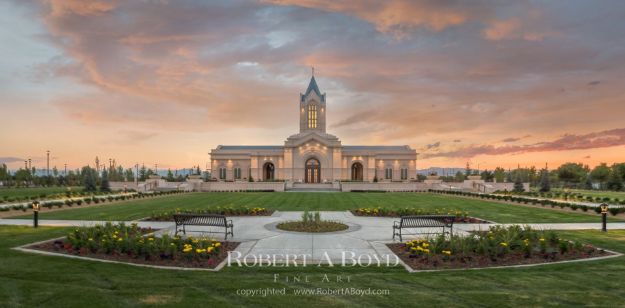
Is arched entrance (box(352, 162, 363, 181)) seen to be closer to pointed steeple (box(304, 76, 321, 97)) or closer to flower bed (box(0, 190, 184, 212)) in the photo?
pointed steeple (box(304, 76, 321, 97))

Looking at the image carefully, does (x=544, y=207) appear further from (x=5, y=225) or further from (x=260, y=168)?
(x=260, y=168)

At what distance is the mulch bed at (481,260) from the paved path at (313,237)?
86cm

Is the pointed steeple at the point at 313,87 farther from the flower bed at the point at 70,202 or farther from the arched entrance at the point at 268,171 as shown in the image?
the flower bed at the point at 70,202

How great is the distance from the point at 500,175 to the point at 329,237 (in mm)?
85965

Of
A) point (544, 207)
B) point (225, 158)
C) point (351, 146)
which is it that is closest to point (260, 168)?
point (225, 158)

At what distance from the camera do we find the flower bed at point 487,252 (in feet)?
30.9

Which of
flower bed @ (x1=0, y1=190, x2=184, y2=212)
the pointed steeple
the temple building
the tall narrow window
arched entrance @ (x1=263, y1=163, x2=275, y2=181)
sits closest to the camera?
flower bed @ (x1=0, y1=190, x2=184, y2=212)

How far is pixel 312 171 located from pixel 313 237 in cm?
5237

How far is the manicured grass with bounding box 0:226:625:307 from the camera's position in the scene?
6.56m

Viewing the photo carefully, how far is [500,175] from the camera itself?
8806cm

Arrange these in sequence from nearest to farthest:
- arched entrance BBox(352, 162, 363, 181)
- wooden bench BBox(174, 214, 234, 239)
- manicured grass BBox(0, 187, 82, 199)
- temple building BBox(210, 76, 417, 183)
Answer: wooden bench BBox(174, 214, 234, 239), manicured grass BBox(0, 187, 82, 199), temple building BBox(210, 76, 417, 183), arched entrance BBox(352, 162, 363, 181)

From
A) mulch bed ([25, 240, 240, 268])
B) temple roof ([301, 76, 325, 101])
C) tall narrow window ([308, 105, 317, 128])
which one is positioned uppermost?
temple roof ([301, 76, 325, 101])

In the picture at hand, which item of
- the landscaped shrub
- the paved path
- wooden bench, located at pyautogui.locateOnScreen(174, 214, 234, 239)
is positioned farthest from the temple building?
the landscaped shrub

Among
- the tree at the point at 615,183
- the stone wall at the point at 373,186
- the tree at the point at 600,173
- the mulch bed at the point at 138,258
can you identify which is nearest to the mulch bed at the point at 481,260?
the mulch bed at the point at 138,258
